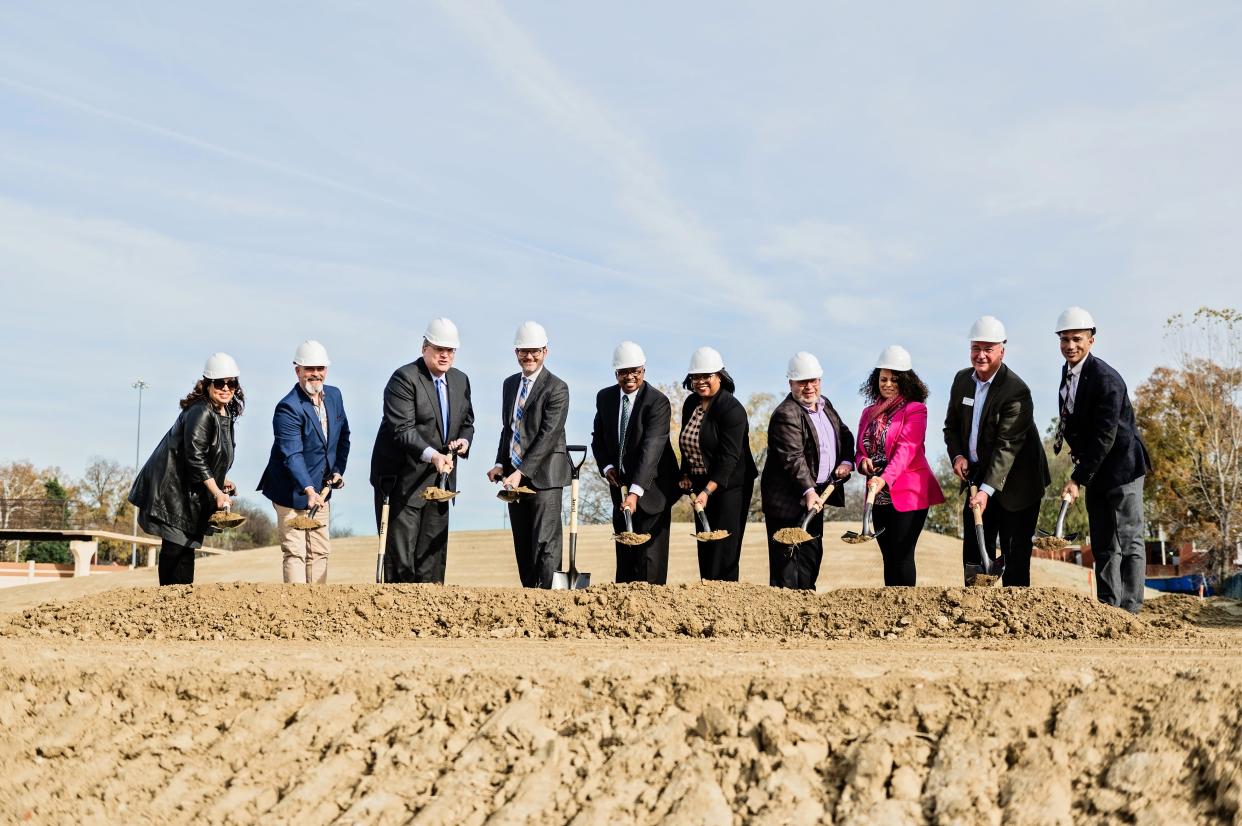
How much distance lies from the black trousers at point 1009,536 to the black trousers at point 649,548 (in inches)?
86.6

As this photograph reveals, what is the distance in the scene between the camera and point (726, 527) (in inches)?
355

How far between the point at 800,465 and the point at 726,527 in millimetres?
732

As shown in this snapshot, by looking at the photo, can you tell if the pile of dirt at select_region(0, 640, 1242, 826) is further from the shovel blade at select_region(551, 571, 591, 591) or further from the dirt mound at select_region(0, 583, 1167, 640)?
the shovel blade at select_region(551, 571, 591, 591)

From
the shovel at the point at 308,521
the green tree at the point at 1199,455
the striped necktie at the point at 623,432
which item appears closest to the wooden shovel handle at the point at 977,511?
the striped necktie at the point at 623,432

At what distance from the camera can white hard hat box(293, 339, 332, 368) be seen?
926 cm

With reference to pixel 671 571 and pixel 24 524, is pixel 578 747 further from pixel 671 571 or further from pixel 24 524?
pixel 24 524

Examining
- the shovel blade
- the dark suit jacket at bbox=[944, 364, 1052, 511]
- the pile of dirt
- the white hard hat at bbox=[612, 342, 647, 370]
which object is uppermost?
the white hard hat at bbox=[612, 342, 647, 370]

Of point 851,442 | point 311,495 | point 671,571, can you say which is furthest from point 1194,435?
point 311,495

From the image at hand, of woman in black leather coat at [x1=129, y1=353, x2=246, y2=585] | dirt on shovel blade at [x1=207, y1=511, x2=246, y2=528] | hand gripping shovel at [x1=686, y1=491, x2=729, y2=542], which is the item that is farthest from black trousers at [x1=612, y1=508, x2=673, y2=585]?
woman in black leather coat at [x1=129, y1=353, x2=246, y2=585]

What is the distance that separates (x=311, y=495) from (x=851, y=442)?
4.11m

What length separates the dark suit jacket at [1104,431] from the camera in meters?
8.17

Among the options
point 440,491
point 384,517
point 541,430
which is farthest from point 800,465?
point 384,517

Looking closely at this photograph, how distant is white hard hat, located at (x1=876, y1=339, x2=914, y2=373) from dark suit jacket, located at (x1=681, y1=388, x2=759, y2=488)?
1085mm

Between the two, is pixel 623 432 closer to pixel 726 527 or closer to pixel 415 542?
pixel 726 527
